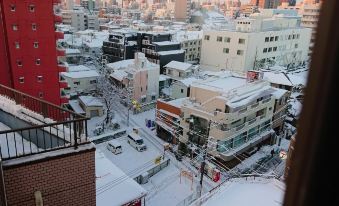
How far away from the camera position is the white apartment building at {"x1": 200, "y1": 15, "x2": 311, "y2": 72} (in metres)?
36.1

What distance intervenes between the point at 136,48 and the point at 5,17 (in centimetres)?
2331

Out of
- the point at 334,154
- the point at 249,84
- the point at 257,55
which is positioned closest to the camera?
the point at 334,154

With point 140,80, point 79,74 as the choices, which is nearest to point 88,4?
point 79,74

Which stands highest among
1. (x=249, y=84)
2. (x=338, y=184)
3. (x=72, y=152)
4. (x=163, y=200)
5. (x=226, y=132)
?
(x=338, y=184)

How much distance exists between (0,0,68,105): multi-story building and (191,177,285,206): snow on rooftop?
1183 centimetres

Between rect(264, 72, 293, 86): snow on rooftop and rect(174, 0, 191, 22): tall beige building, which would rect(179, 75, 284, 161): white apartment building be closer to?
rect(264, 72, 293, 86): snow on rooftop

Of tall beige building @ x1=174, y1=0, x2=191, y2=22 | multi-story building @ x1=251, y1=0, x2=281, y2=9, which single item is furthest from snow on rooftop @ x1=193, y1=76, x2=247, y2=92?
multi-story building @ x1=251, y1=0, x2=281, y2=9

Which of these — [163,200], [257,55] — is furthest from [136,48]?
[163,200]

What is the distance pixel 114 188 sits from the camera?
32.8ft

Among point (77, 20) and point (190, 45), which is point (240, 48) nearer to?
point (190, 45)

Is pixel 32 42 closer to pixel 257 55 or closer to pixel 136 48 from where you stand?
pixel 136 48

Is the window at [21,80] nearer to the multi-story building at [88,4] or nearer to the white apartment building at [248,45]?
the white apartment building at [248,45]

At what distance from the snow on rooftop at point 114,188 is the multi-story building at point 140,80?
16.0 m

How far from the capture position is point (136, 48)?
1483 inches
